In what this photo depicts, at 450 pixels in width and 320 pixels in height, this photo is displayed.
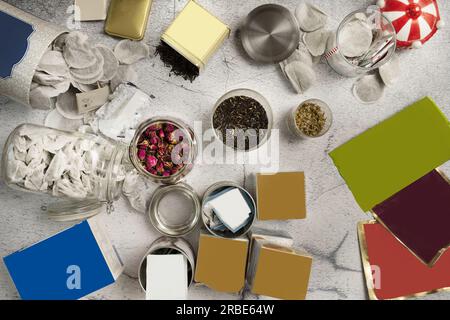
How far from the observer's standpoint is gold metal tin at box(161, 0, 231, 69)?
1.07 m

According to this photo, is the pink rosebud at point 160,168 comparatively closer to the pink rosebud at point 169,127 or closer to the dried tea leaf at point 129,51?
the pink rosebud at point 169,127

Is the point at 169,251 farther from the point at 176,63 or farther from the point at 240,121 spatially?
the point at 176,63

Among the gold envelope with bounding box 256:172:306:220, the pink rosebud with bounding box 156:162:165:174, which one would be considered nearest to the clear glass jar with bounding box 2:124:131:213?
the pink rosebud with bounding box 156:162:165:174

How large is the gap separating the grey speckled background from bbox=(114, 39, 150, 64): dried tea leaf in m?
0.03

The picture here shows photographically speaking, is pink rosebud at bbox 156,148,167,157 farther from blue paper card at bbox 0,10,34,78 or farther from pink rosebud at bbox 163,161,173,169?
blue paper card at bbox 0,10,34,78

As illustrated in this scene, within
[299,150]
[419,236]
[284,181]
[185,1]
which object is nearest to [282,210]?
[284,181]

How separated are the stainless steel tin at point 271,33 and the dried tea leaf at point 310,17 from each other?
39 mm

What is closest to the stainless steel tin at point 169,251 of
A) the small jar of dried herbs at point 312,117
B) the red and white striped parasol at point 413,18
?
the small jar of dried herbs at point 312,117

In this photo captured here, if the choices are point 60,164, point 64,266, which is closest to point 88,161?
point 60,164

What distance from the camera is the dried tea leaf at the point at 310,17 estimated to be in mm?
1120

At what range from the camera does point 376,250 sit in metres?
1.16

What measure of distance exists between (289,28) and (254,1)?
135 mm

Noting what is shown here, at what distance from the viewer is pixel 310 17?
112 cm
